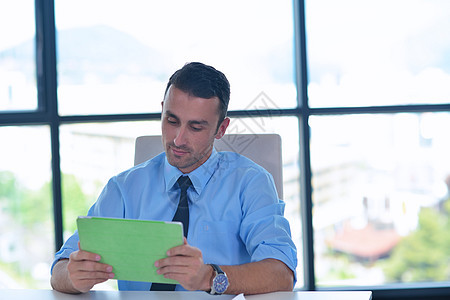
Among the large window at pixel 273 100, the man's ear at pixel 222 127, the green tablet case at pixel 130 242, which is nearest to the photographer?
the green tablet case at pixel 130 242

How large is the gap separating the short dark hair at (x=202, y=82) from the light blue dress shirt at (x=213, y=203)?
193 mm

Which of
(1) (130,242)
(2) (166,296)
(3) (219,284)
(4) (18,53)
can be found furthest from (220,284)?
(4) (18,53)

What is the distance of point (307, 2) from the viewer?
7.83 feet

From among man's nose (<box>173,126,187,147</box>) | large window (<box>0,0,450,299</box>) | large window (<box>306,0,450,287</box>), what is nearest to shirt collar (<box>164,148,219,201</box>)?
man's nose (<box>173,126,187,147</box>)

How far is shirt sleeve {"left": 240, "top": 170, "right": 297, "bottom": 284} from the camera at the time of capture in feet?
4.13

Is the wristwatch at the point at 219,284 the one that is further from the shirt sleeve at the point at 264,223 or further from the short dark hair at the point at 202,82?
the short dark hair at the point at 202,82

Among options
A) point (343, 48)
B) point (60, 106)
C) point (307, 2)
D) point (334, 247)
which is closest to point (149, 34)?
point (60, 106)

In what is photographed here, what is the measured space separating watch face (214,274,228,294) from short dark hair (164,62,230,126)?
55 cm

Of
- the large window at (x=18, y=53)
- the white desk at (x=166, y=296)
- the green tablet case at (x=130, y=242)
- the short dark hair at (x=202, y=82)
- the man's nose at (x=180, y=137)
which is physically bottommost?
the white desk at (x=166, y=296)

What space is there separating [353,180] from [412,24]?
84 centimetres

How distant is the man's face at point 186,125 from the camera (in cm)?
140

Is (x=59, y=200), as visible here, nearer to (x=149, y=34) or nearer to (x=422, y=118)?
(x=149, y=34)

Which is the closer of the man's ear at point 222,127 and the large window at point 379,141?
the man's ear at point 222,127

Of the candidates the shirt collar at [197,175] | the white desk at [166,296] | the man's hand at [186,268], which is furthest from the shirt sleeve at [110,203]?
the man's hand at [186,268]
